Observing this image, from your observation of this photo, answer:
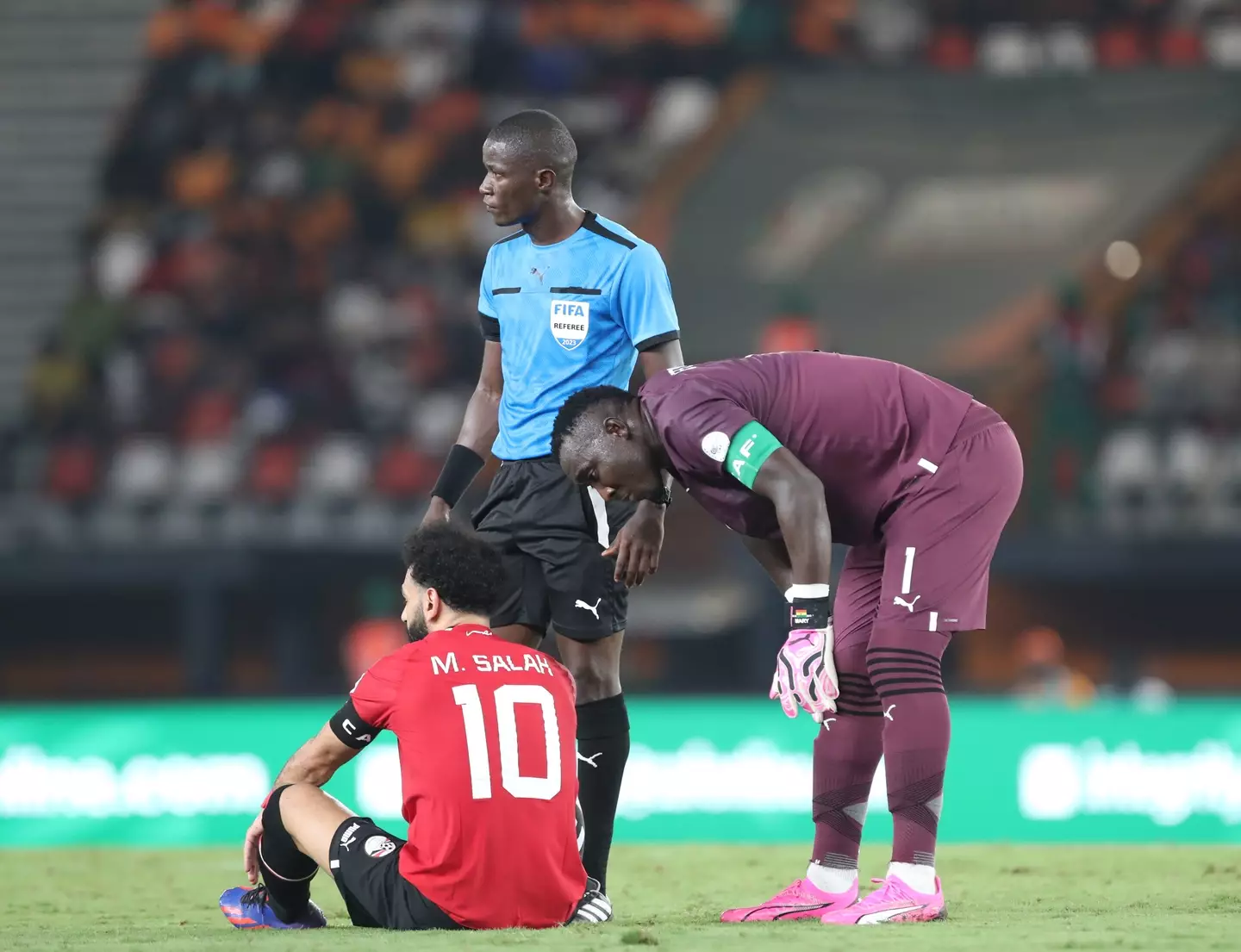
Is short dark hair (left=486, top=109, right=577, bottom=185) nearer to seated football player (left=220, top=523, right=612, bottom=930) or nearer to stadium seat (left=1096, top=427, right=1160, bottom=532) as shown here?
seated football player (left=220, top=523, right=612, bottom=930)

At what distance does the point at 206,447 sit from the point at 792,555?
10536 millimetres

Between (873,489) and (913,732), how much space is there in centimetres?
63

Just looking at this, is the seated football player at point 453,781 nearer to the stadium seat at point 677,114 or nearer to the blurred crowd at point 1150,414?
the blurred crowd at point 1150,414

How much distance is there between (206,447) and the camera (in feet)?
47.4

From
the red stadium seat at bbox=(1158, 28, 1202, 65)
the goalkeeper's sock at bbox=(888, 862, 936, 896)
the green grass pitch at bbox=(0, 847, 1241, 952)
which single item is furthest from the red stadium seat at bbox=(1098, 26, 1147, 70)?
the goalkeeper's sock at bbox=(888, 862, 936, 896)

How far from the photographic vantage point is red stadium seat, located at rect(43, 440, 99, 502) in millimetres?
14492

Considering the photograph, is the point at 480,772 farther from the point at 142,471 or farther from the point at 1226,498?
the point at 142,471

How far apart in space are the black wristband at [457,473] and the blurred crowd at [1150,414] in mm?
8239

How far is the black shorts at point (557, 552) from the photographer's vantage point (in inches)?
209

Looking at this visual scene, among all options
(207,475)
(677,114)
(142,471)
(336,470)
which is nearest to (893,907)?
(336,470)

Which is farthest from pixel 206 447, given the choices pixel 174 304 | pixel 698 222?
pixel 698 222

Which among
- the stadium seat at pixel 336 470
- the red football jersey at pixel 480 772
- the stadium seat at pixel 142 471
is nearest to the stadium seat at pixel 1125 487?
the stadium seat at pixel 336 470

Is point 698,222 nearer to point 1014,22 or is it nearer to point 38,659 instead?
point 1014,22

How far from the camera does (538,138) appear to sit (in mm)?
5277
